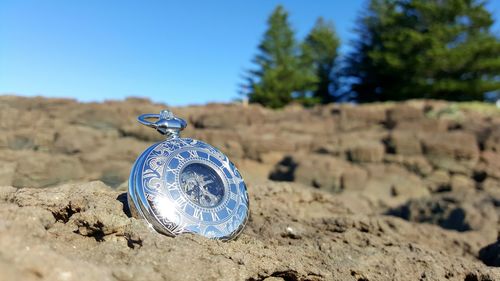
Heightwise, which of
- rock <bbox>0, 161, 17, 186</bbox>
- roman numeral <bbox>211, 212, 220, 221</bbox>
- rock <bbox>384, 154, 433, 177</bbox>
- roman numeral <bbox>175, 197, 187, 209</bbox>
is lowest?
rock <bbox>0, 161, 17, 186</bbox>

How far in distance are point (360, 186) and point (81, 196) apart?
6.62m

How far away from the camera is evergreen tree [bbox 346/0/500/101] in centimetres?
2214

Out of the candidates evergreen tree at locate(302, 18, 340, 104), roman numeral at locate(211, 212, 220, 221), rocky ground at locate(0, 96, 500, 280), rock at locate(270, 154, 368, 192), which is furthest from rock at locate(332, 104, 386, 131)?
evergreen tree at locate(302, 18, 340, 104)

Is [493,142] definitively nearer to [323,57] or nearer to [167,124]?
[167,124]

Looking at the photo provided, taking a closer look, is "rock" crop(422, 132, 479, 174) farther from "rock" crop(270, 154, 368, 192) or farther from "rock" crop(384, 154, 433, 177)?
"rock" crop(270, 154, 368, 192)

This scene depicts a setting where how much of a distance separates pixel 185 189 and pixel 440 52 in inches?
853

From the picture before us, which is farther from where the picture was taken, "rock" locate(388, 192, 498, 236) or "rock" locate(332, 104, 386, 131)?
"rock" locate(332, 104, 386, 131)

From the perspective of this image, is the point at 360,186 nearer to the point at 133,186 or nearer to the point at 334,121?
the point at 334,121

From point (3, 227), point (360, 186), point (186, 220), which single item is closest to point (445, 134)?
point (360, 186)

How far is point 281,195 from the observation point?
3.88 meters

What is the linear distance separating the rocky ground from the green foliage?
13.4 meters

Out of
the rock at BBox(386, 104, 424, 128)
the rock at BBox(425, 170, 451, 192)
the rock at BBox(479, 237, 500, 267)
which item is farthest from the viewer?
the rock at BBox(386, 104, 424, 128)

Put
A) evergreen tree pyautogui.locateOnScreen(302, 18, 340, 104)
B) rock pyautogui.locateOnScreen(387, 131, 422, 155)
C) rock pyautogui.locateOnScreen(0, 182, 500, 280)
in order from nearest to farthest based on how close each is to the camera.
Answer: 1. rock pyautogui.locateOnScreen(0, 182, 500, 280)
2. rock pyautogui.locateOnScreen(387, 131, 422, 155)
3. evergreen tree pyautogui.locateOnScreen(302, 18, 340, 104)

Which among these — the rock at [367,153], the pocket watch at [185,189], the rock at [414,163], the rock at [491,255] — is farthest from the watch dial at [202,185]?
the rock at [414,163]
